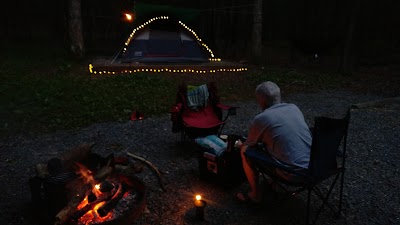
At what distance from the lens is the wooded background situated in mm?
16453

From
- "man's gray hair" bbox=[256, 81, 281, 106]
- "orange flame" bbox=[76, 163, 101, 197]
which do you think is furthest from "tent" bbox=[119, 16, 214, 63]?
"man's gray hair" bbox=[256, 81, 281, 106]

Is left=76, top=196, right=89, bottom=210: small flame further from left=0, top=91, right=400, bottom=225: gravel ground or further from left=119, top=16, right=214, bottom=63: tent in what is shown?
left=119, top=16, right=214, bottom=63: tent

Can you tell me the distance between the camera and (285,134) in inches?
127

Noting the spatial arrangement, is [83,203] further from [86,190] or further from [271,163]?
[271,163]

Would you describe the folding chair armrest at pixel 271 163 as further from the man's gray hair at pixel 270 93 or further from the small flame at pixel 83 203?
the small flame at pixel 83 203

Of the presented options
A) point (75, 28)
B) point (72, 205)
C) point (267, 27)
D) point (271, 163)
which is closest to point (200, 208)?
point (271, 163)

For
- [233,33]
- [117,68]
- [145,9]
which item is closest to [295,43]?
[233,33]

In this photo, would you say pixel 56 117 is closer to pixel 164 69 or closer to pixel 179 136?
pixel 179 136

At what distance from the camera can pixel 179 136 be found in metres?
5.75

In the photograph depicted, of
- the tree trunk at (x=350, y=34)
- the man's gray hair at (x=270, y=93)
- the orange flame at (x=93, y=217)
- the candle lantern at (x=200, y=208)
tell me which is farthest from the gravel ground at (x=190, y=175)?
the tree trunk at (x=350, y=34)

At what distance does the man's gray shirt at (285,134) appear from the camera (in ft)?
10.5

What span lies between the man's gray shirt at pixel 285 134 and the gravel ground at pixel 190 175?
0.69m

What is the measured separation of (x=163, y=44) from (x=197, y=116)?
723cm

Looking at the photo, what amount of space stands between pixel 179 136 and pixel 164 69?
5.66m
